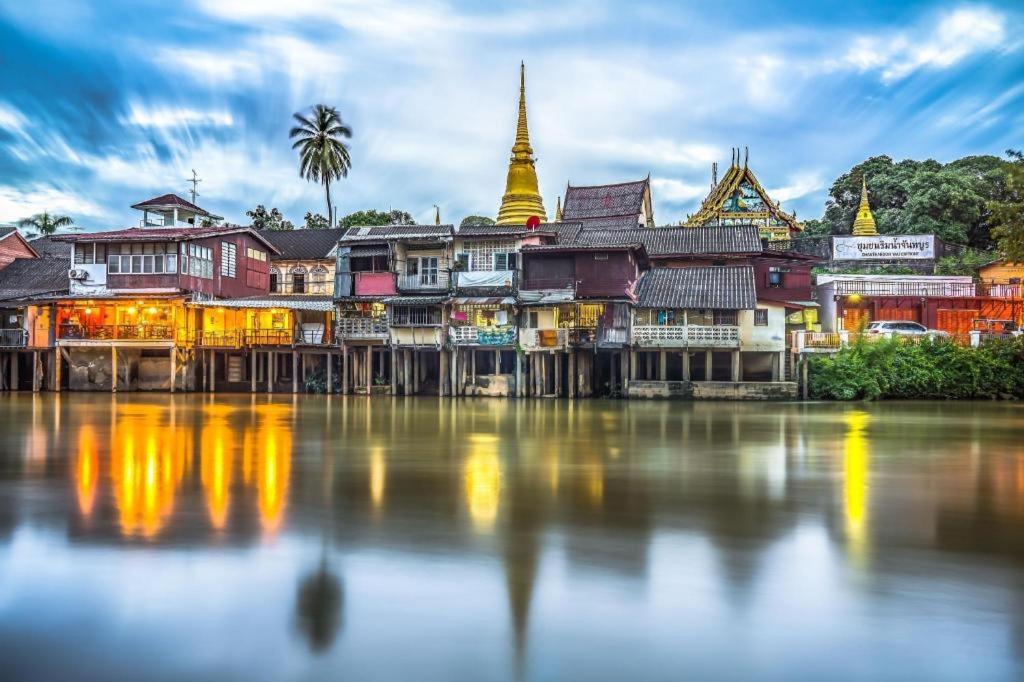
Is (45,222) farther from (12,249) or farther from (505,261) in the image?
(505,261)

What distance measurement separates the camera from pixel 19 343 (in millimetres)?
40750

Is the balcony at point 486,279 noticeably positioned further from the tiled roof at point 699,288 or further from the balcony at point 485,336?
the tiled roof at point 699,288

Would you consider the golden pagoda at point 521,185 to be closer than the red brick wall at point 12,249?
No

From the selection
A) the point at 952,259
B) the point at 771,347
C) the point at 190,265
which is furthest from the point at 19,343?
the point at 952,259

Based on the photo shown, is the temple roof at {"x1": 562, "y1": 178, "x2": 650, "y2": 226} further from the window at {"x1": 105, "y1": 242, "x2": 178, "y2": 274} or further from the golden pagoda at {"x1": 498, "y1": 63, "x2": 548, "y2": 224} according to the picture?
the window at {"x1": 105, "y1": 242, "x2": 178, "y2": 274}

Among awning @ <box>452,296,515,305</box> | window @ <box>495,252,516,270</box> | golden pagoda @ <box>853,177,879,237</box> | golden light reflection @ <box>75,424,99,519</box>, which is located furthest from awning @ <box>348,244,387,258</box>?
golden pagoda @ <box>853,177,879,237</box>

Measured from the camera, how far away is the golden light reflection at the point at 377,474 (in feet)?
44.1

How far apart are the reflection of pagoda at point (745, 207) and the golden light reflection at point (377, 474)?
40.9 metres

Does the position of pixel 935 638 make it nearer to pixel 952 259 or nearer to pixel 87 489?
pixel 87 489

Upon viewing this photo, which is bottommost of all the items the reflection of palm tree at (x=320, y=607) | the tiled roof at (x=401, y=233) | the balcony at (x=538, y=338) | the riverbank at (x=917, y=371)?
the reflection of palm tree at (x=320, y=607)

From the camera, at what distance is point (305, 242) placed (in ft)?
154

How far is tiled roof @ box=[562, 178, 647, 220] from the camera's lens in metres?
50.6

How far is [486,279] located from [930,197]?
98.5ft

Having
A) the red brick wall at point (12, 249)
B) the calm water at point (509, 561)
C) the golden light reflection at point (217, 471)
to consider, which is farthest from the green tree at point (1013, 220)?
the red brick wall at point (12, 249)
